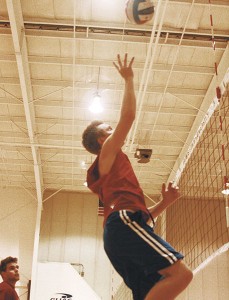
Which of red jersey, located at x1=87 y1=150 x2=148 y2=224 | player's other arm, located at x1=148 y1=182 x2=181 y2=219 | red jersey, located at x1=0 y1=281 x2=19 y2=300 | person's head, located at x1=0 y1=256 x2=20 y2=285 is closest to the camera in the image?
red jersey, located at x1=87 y1=150 x2=148 y2=224

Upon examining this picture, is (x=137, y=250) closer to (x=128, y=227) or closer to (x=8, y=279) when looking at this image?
(x=128, y=227)

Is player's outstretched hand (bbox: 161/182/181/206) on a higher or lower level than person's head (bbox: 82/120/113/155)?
lower

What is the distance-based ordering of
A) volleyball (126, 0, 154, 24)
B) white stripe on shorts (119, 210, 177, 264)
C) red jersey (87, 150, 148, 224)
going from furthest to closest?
volleyball (126, 0, 154, 24) < red jersey (87, 150, 148, 224) < white stripe on shorts (119, 210, 177, 264)

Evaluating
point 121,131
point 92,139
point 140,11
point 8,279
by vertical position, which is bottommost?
point 8,279

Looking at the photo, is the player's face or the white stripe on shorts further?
the player's face

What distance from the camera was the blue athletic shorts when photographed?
2.48m

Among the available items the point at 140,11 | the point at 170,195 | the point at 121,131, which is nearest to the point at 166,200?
the point at 170,195

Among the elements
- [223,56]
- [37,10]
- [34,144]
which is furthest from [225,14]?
[34,144]

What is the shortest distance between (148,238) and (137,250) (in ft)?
0.32

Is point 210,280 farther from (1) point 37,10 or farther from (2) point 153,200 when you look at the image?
(1) point 37,10

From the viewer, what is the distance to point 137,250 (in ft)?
8.26

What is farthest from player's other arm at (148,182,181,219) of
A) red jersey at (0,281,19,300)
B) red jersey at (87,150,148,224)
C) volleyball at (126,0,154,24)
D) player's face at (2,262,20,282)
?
volleyball at (126,0,154,24)

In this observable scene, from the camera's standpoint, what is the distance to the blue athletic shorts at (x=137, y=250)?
2.48 metres

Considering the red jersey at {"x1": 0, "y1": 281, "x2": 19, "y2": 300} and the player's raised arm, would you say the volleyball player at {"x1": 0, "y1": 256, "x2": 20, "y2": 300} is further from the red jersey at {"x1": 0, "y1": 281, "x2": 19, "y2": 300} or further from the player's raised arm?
the player's raised arm
